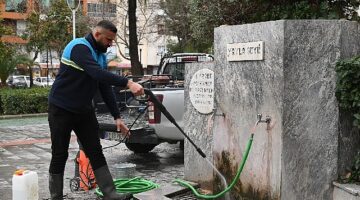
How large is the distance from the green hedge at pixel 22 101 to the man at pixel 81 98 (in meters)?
13.8

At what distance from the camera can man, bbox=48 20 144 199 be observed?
4570 millimetres

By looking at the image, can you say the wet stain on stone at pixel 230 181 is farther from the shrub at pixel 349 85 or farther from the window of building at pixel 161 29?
the window of building at pixel 161 29

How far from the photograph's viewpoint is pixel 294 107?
4.21 meters

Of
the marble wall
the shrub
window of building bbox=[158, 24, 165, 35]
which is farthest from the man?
window of building bbox=[158, 24, 165, 35]

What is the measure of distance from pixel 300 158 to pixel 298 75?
2.28 ft

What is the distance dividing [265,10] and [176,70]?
5.00m

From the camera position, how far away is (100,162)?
16.8 feet

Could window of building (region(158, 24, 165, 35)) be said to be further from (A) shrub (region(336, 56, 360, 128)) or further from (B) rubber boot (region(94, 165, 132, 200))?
(A) shrub (region(336, 56, 360, 128))

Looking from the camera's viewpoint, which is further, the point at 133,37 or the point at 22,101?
the point at 22,101

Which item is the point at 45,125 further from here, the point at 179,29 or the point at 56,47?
the point at 56,47

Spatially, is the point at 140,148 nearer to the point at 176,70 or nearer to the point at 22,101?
the point at 176,70

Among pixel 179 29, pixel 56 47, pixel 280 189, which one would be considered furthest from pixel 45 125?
pixel 56 47

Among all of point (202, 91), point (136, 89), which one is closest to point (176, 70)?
point (202, 91)

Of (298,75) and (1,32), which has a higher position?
(1,32)
